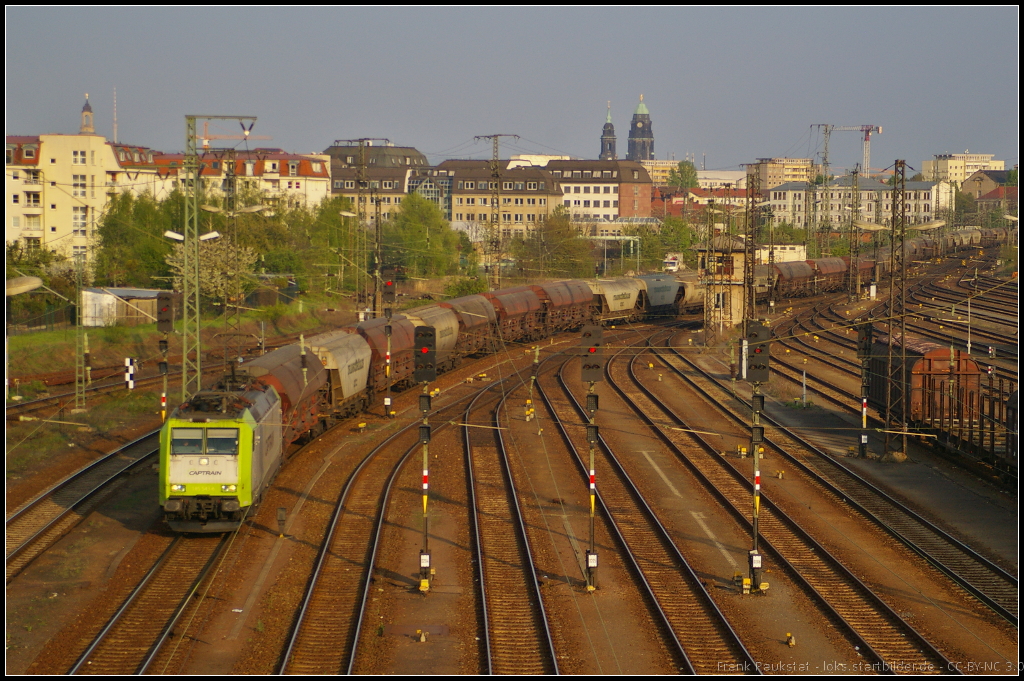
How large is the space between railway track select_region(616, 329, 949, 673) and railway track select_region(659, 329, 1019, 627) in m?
2.07

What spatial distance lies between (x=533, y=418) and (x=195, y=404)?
1713cm

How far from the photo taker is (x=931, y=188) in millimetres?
178250

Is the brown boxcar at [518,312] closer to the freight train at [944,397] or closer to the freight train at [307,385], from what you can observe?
the freight train at [307,385]

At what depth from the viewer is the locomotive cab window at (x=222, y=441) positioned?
21.1 m

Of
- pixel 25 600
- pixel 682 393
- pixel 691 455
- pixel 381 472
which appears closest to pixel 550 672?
pixel 25 600

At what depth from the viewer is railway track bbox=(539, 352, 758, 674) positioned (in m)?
16.4

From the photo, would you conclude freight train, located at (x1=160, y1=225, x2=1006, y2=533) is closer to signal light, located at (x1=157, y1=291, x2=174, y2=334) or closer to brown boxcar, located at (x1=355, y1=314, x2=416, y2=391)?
brown boxcar, located at (x1=355, y1=314, x2=416, y2=391)

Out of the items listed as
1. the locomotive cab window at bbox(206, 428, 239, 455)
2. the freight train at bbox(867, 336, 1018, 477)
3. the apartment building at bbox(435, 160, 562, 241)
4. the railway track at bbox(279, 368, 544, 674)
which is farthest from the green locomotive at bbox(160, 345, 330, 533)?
the apartment building at bbox(435, 160, 562, 241)

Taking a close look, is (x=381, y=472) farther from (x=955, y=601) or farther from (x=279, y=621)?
(x=955, y=601)

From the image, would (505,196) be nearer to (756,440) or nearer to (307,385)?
(307,385)

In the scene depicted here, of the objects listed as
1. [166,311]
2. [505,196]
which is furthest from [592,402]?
[505,196]

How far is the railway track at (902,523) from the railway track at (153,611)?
48.7ft

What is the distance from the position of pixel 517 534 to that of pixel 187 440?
300 inches

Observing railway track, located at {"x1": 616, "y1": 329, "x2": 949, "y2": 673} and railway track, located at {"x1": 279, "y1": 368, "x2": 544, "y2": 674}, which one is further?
railway track, located at {"x1": 616, "y1": 329, "x2": 949, "y2": 673}
